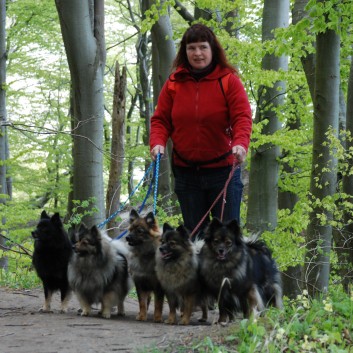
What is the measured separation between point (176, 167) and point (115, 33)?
23.6 metres

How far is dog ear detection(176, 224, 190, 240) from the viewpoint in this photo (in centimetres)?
596

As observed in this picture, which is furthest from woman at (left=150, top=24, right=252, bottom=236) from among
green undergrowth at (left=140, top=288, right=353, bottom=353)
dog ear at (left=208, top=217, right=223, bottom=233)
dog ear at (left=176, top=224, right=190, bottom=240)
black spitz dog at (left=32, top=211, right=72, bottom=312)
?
black spitz dog at (left=32, top=211, right=72, bottom=312)

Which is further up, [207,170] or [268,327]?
[207,170]

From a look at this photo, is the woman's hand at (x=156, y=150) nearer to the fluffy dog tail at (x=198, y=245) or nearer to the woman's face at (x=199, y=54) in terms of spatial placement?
the woman's face at (x=199, y=54)

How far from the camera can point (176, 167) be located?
5.97 metres

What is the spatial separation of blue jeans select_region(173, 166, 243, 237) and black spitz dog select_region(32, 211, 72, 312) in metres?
1.72

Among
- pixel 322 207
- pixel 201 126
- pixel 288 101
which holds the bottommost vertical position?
pixel 322 207

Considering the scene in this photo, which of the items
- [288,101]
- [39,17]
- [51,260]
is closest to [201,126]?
[51,260]

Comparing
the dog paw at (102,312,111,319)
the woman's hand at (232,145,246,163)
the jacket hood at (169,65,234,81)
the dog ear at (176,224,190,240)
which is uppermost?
the jacket hood at (169,65,234,81)

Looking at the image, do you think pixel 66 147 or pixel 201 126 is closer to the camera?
pixel 201 126

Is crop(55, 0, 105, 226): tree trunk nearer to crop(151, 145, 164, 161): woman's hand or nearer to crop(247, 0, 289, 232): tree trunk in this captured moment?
crop(247, 0, 289, 232): tree trunk

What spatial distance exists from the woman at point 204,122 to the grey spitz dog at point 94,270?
1.33 m

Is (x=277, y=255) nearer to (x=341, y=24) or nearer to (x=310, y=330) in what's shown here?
(x=341, y=24)

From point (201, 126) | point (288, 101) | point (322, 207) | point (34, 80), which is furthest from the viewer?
point (34, 80)
